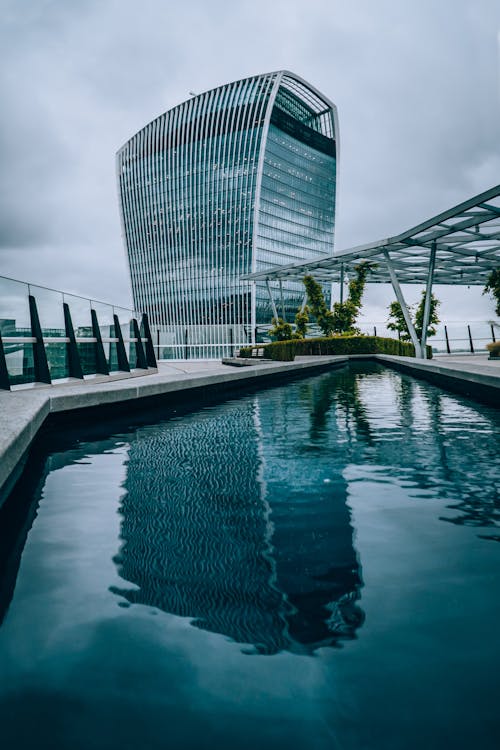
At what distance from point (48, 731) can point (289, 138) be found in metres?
104

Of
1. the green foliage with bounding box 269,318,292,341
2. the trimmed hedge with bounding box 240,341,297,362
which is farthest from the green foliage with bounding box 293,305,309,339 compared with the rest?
the trimmed hedge with bounding box 240,341,297,362

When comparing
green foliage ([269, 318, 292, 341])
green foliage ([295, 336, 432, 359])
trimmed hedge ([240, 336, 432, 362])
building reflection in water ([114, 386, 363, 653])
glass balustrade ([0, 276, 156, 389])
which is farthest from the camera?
green foliage ([269, 318, 292, 341])

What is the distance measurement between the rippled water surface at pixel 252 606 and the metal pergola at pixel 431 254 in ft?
54.4

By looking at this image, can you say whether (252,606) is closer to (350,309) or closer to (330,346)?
(330,346)

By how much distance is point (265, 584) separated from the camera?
2.45 metres

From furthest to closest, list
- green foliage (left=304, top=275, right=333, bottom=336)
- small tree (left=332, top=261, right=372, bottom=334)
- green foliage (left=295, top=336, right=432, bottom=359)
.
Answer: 1. green foliage (left=304, top=275, right=333, bottom=336)
2. small tree (left=332, top=261, right=372, bottom=334)
3. green foliage (left=295, top=336, right=432, bottom=359)

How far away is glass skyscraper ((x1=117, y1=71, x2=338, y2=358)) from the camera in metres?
91.6

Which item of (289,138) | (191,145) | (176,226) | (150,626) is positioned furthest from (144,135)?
(150,626)

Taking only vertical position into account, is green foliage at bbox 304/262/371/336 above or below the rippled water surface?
above

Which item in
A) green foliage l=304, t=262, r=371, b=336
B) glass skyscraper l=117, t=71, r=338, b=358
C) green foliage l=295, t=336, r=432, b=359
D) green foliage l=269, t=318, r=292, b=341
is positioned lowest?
green foliage l=295, t=336, r=432, b=359

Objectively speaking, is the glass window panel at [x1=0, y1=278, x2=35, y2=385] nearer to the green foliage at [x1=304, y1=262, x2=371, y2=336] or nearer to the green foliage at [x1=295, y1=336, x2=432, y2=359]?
the green foliage at [x1=295, y1=336, x2=432, y2=359]

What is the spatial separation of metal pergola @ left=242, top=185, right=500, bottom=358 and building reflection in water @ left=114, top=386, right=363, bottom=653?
16046mm

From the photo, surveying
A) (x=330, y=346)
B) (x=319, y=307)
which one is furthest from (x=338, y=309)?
(x=330, y=346)

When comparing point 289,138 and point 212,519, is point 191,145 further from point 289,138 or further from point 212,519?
point 212,519
